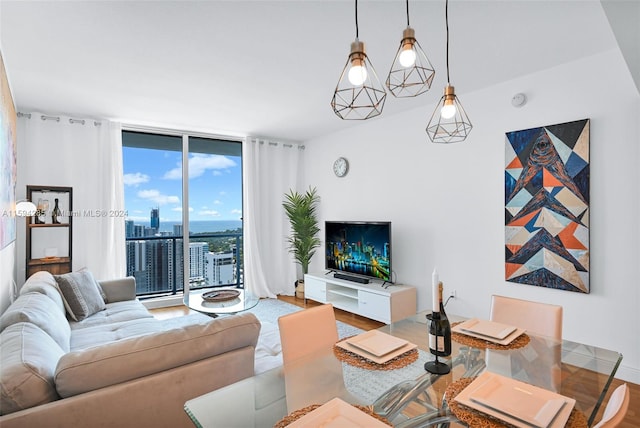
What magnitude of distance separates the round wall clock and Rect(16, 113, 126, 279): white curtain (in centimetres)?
306

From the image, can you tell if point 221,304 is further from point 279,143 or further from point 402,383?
point 279,143

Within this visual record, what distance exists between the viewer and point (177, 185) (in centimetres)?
520

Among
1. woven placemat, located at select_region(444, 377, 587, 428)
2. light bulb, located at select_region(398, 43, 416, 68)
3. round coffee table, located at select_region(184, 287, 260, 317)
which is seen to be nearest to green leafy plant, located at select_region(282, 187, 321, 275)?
round coffee table, located at select_region(184, 287, 260, 317)

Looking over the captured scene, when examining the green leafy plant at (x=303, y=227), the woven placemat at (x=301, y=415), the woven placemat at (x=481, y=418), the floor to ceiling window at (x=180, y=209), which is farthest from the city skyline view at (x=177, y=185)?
the woven placemat at (x=481, y=418)

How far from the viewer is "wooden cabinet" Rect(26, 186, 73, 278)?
3902 mm

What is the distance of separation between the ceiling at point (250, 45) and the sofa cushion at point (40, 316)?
6.06 feet

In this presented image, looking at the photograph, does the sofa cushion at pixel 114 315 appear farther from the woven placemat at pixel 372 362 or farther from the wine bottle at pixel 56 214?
the woven placemat at pixel 372 362

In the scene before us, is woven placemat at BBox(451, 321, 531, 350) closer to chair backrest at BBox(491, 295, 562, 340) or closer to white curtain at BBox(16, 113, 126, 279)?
chair backrest at BBox(491, 295, 562, 340)

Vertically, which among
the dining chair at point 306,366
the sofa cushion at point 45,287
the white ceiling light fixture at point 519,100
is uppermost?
the white ceiling light fixture at point 519,100

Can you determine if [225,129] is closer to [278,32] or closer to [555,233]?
[278,32]

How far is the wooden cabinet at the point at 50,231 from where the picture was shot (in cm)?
390

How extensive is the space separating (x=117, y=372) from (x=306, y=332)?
91 cm

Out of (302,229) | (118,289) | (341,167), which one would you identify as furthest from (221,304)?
(341,167)

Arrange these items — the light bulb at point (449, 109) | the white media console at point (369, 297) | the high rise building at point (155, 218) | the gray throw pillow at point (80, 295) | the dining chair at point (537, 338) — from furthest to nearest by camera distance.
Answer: the high rise building at point (155, 218), the white media console at point (369, 297), the gray throw pillow at point (80, 295), the light bulb at point (449, 109), the dining chair at point (537, 338)
